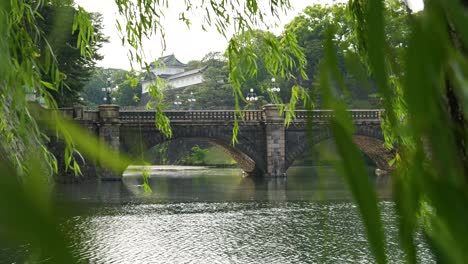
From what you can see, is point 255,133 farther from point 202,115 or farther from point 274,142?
point 202,115

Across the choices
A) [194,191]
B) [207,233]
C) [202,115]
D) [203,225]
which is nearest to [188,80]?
[202,115]

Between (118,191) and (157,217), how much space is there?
7.56 m

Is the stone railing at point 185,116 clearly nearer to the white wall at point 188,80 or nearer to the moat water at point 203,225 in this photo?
the moat water at point 203,225

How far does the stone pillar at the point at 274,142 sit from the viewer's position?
30.5m

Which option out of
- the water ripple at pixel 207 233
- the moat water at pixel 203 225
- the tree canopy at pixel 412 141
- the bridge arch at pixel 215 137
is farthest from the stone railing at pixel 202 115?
the tree canopy at pixel 412 141

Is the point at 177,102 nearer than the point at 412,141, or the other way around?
the point at 412,141

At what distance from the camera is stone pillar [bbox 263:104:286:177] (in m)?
30.5

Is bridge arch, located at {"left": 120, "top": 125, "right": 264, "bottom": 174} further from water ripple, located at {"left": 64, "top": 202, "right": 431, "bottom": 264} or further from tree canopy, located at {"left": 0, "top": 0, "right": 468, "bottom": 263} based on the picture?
tree canopy, located at {"left": 0, "top": 0, "right": 468, "bottom": 263}

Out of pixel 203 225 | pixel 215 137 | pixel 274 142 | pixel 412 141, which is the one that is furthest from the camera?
pixel 274 142

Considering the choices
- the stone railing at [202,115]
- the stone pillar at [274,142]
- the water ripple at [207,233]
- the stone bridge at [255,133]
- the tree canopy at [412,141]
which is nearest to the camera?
the tree canopy at [412,141]

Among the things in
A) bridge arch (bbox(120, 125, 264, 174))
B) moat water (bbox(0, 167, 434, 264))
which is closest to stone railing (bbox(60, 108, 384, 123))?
bridge arch (bbox(120, 125, 264, 174))

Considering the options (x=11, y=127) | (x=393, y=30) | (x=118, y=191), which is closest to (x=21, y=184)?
(x=393, y=30)

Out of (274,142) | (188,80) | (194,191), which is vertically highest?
(188,80)

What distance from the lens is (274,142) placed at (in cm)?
3059
